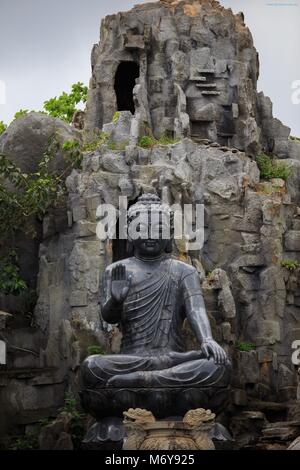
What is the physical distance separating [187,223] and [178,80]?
12.1ft

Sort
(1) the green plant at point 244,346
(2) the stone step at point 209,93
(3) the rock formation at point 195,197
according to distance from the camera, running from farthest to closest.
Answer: (2) the stone step at point 209,93
(1) the green plant at point 244,346
(3) the rock formation at point 195,197

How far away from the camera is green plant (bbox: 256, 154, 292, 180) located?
25.8 metres

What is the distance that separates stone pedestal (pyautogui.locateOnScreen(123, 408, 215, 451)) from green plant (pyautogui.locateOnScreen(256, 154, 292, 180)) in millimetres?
9172

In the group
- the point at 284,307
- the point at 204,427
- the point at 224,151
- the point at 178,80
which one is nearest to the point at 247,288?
the point at 284,307

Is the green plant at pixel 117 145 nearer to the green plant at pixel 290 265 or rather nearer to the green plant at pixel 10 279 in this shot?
the green plant at pixel 10 279

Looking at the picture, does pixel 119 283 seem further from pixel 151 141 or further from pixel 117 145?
pixel 151 141

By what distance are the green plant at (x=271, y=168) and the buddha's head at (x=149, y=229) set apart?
7.14 meters

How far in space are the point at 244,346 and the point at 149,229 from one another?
5103mm

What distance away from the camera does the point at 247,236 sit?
24.4 m

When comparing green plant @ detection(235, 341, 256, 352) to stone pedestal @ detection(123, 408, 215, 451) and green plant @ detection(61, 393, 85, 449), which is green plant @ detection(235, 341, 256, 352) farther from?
stone pedestal @ detection(123, 408, 215, 451)

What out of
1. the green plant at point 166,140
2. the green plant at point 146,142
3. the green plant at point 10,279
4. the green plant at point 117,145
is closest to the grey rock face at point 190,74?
the green plant at point 166,140

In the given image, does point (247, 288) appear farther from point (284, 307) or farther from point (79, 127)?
point (79, 127)

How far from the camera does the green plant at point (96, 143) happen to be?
80.4ft

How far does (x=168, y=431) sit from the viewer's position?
682 inches
